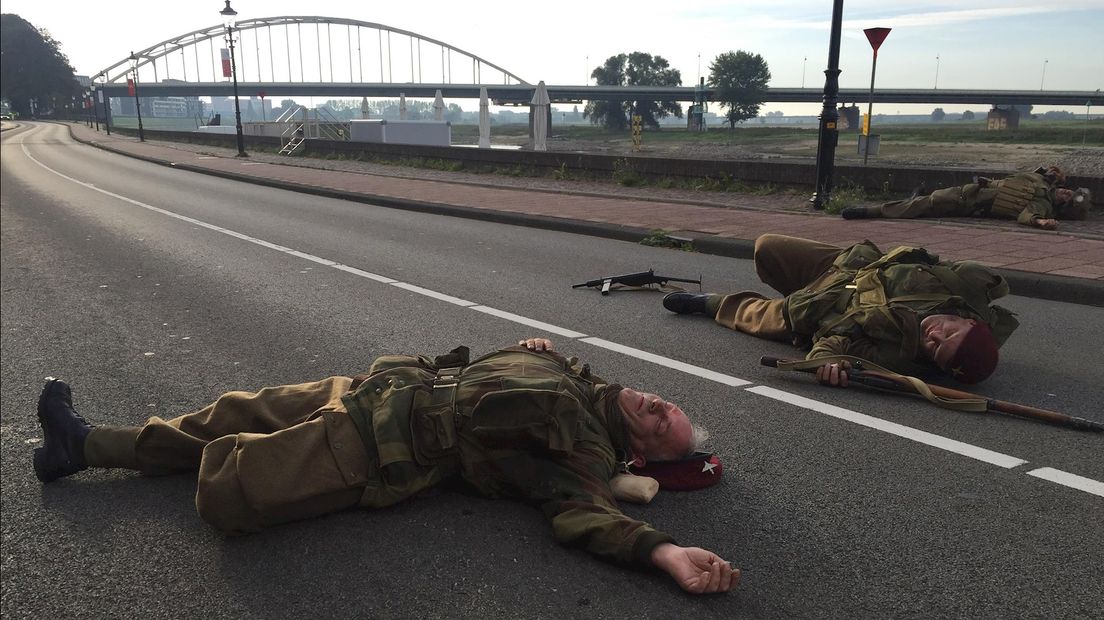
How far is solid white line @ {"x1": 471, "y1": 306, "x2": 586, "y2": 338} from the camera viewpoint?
229 inches

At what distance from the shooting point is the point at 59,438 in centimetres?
346

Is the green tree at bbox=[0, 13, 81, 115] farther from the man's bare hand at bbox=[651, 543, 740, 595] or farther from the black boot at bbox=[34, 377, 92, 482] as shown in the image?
the man's bare hand at bbox=[651, 543, 740, 595]

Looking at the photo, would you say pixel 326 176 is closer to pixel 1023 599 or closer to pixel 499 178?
pixel 499 178

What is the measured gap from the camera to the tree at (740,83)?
102875 millimetres

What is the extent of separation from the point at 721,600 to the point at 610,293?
187 inches

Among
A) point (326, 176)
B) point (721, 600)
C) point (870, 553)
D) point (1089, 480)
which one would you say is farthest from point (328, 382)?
point (326, 176)

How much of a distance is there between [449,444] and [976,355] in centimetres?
277

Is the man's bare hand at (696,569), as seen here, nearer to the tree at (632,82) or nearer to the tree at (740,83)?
the tree at (740,83)

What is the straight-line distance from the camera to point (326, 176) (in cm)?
2114

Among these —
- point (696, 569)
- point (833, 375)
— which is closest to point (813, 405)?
point (833, 375)

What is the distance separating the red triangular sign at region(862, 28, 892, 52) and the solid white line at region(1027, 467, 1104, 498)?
42.4 feet

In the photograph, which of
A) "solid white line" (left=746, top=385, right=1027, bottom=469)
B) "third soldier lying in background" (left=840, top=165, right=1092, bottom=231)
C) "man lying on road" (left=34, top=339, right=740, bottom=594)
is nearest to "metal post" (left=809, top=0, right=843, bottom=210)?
"third soldier lying in background" (left=840, top=165, right=1092, bottom=231)

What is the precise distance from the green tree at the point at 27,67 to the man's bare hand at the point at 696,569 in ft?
516

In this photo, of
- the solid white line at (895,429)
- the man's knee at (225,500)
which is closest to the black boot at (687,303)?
the solid white line at (895,429)
